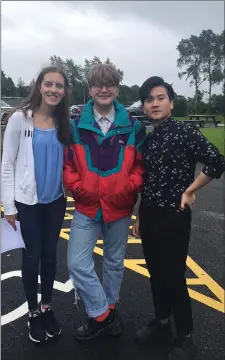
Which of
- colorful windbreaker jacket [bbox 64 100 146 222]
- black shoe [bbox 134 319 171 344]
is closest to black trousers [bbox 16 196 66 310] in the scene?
colorful windbreaker jacket [bbox 64 100 146 222]

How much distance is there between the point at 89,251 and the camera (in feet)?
8.55

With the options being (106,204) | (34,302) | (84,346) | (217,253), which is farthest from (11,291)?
(217,253)

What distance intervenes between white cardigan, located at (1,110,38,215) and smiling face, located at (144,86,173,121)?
82 centimetres

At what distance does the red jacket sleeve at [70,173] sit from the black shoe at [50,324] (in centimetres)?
103

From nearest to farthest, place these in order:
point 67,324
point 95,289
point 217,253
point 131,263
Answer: point 95,289 → point 67,324 → point 131,263 → point 217,253

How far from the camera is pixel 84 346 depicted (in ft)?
8.64

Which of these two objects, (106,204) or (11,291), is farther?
(11,291)

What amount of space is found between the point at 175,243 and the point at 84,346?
1.03m

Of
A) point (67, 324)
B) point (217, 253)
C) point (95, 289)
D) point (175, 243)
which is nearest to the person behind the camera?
point (175, 243)

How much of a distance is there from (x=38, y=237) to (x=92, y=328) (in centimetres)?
80

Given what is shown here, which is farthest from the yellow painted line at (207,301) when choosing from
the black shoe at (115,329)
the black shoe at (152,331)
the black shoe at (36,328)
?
the black shoe at (36,328)

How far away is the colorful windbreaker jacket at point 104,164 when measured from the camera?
2418mm

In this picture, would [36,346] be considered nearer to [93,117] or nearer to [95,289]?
[95,289]

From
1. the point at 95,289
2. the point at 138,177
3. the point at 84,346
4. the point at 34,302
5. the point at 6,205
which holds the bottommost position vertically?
the point at 84,346
